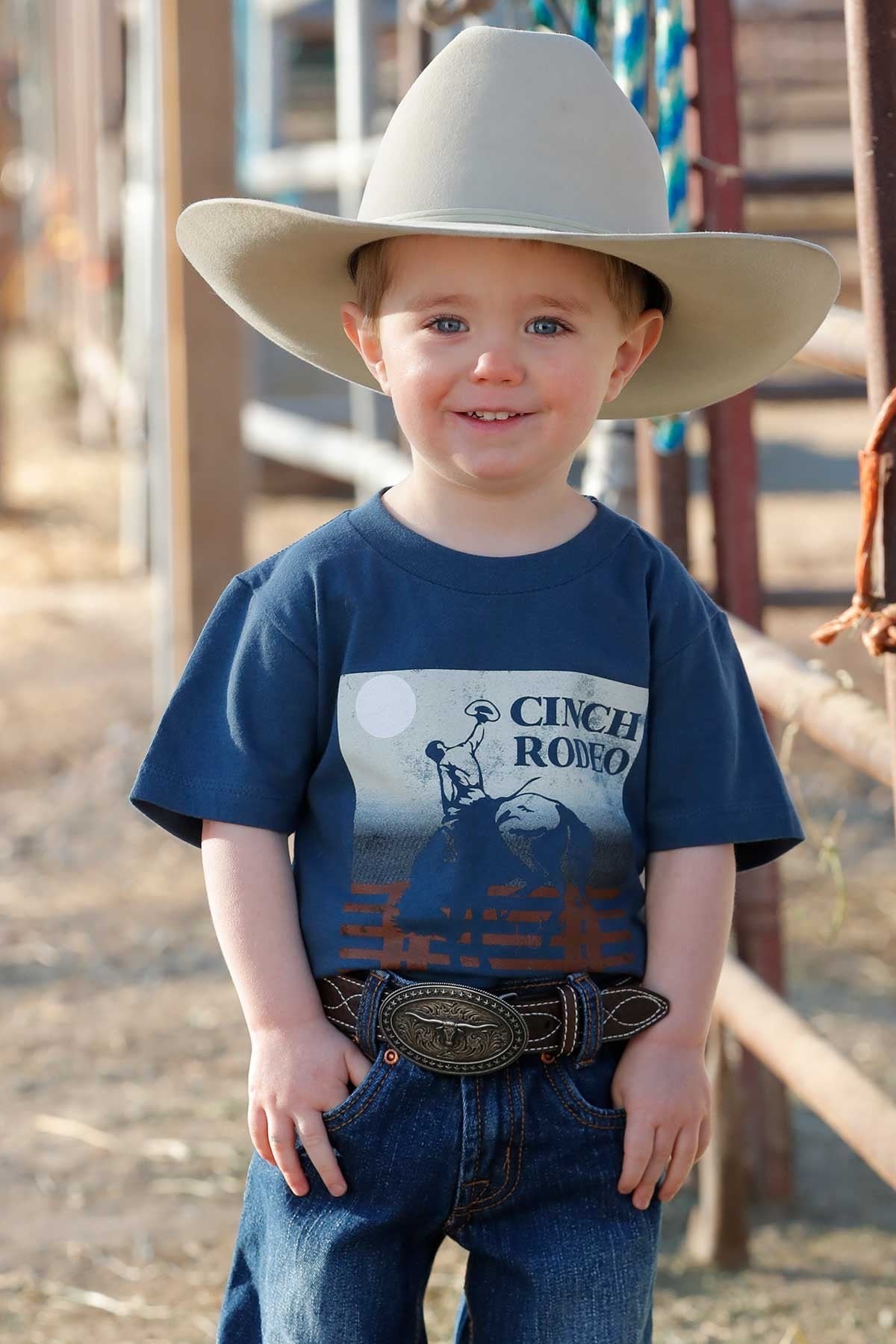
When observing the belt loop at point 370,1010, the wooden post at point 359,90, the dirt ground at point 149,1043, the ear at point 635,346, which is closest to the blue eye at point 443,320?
the ear at point 635,346

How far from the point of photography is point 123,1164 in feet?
9.01

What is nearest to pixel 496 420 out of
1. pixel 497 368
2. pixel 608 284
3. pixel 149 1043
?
pixel 497 368

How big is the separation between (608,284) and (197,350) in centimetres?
254

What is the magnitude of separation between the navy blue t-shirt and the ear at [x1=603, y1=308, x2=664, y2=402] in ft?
0.44

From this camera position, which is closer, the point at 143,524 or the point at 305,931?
the point at 305,931

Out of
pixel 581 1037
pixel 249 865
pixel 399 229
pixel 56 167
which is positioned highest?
pixel 56 167

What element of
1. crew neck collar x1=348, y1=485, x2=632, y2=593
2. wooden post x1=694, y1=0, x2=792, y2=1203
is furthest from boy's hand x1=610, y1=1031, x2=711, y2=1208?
wooden post x1=694, y1=0, x2=792, y2=1203

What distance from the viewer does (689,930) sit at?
148 cm

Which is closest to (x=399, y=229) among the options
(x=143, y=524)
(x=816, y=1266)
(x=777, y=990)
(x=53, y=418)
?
(x=777, y=990)

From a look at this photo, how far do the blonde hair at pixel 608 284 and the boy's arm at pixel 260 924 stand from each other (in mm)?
435

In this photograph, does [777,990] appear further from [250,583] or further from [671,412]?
[250,583]

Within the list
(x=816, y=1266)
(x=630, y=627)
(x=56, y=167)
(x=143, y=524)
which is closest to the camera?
(x=630, y=627)

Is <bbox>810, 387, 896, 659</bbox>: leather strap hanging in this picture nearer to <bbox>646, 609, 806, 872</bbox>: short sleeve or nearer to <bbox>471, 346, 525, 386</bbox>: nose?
<bbox>646, 609, 806, 872</bbox>: short sleeve

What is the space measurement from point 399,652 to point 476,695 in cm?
7
